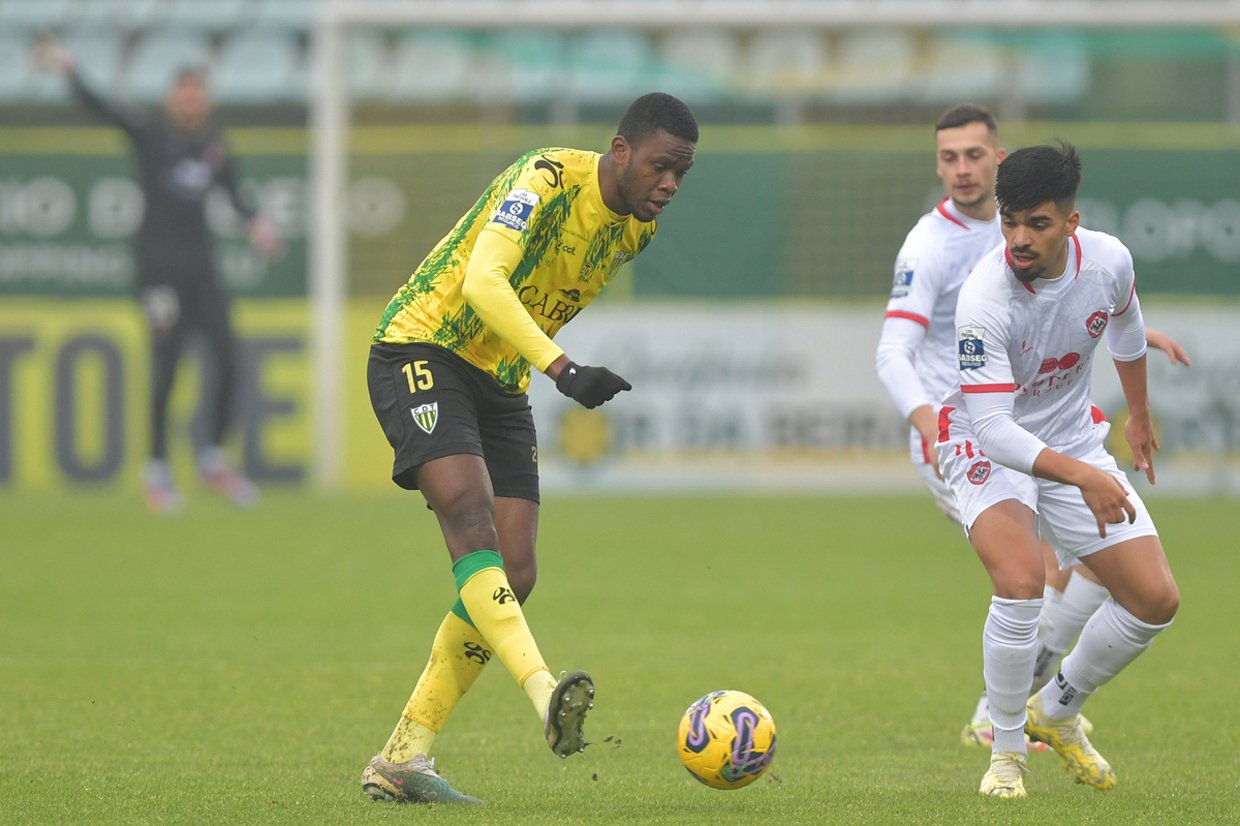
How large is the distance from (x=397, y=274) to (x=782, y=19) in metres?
4.65

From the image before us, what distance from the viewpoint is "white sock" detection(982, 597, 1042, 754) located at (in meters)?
5.77

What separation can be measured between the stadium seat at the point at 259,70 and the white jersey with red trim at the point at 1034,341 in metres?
18.2

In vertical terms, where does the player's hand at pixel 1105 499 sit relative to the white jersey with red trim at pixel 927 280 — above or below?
below

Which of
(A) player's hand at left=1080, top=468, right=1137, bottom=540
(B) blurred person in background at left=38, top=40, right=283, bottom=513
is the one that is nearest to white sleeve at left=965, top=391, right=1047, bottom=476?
(A) player's hand at left=1080, top=468, right=1137, bottom=540

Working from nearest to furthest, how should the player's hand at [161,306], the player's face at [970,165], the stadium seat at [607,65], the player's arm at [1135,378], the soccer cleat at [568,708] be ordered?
the soccer cleat at [568,708], the player's arm at [1135,378], the player's face at [970,165], the player's hand at [161,306], the stadium seat at [607,65]

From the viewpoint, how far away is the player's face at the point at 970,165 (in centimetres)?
718

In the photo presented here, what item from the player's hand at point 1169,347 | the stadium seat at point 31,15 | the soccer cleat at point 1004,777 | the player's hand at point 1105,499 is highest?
the stadium seat at point 31,15

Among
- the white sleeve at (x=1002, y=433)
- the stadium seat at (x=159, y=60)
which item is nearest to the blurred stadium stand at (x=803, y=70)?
the stadium seat at (x=159, y=60)

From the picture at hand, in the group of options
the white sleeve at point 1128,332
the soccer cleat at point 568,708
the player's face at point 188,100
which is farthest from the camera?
the player's face at point 188,100

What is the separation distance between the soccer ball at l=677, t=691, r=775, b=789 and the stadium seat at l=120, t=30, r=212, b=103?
19.8m

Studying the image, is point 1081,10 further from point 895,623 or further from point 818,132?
point 895,623

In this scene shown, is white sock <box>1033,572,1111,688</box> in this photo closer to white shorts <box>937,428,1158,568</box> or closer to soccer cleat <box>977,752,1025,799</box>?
white shorts <box>937,428,1158,568</box>

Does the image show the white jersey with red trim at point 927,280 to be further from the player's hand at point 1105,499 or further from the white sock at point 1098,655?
the player's hand at point 1105,499

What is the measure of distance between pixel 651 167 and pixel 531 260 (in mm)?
490
